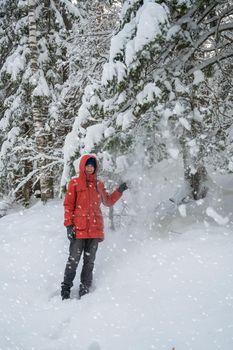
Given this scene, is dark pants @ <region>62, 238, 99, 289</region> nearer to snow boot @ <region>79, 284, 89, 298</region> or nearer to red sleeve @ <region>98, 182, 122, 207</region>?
snow boot @ <region>79, 284, 89, 298</region>

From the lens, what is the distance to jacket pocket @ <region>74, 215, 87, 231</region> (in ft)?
23.3

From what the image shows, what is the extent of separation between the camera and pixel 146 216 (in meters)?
8.73

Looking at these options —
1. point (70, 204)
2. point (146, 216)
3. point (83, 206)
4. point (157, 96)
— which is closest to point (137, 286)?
point (83, 206)

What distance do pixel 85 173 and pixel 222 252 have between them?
2.65 m

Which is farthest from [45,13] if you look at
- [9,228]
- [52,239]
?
[52,239]

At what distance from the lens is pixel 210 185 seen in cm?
877

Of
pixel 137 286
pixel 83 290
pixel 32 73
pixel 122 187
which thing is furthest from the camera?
pixel 32 73

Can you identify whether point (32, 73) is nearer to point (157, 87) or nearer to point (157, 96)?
point (157, 87)

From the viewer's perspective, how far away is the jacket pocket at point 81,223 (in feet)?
23.3

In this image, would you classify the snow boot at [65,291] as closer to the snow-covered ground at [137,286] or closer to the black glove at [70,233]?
the snow-covered ground at [137,286]

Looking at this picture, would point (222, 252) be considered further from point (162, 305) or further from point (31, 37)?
point (31, 37)

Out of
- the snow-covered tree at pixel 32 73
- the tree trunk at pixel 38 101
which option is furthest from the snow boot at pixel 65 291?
the snow-covered tree at pixel 32 73

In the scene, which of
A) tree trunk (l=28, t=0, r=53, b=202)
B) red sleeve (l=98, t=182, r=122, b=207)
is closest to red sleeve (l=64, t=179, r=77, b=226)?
red sleeve (l=98, t=182, r=122, b=207)

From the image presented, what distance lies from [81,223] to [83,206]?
0.30 meters
